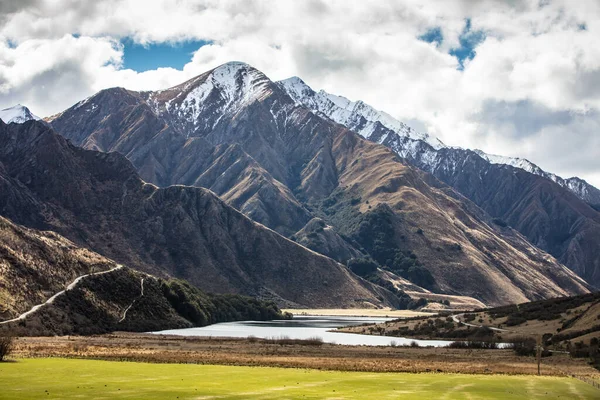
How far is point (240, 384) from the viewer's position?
45.9 m

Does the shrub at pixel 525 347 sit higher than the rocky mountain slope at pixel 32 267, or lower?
lower

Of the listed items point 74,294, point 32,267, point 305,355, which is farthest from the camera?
point 32,267

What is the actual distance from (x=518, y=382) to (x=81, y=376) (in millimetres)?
31686

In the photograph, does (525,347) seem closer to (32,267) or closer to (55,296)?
(55,296)

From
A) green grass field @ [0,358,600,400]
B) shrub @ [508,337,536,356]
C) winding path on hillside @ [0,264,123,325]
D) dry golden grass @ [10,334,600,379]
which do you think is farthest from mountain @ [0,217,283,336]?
shrub @ [508,337,536,356]

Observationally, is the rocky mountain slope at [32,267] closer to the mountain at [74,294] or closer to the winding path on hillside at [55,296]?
the mountain at [74,294]

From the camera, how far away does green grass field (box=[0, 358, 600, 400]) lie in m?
39.4

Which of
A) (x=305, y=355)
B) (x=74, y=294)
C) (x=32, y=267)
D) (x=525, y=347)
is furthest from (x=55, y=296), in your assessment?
(x=525, y=347)

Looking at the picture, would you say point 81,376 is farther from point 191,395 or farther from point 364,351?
point 364,351

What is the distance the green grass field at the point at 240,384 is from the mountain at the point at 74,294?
1837 inches

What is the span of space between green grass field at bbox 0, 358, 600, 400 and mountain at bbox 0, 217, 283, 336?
4665 cm

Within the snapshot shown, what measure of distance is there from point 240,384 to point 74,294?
7922cm

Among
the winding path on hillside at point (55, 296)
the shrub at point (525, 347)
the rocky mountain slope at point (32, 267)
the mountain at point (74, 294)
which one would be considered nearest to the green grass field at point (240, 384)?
the shrub at point (525, 347)

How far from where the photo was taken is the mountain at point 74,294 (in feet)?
343
